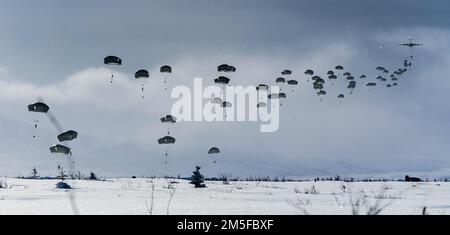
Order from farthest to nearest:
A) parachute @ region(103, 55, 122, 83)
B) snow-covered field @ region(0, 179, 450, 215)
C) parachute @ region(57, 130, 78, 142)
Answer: parachute @ region(103, 55, 122, 83) < snow-covered field @ region(0, 179, 450, 215) < parachute @ region(57, 130, 78, 142)

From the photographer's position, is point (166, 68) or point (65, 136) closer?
point (65, 136)

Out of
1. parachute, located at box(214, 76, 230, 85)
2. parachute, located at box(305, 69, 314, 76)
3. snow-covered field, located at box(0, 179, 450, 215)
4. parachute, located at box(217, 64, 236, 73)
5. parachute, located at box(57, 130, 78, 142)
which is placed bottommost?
snow-covered field, located at box(0, 179, 450, 215)

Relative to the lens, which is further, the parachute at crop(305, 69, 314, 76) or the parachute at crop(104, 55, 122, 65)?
the parachute at crop(305, 69, 314, 76)

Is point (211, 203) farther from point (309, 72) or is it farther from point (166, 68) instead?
point (309, 72)

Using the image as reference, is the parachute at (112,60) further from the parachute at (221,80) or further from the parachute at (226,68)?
the parachute at (226,68)

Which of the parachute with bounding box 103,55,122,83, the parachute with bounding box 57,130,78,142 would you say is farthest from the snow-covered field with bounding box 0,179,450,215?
the parachute with bounding box 103,55,122,83

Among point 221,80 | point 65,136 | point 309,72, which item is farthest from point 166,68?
point 65,136

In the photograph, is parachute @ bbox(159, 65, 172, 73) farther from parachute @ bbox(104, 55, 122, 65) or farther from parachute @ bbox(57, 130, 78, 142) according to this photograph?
parachute @ bbox(57, 130, 78, 142)
